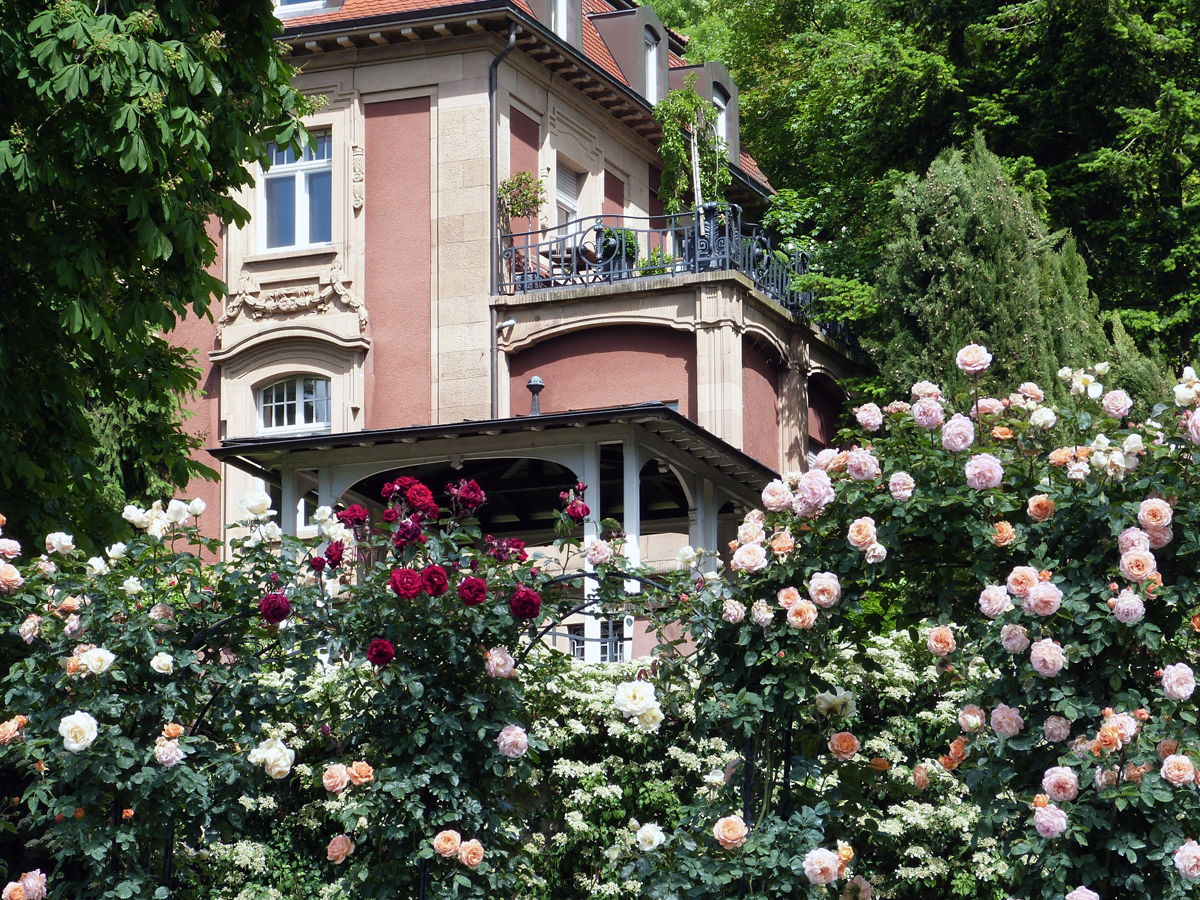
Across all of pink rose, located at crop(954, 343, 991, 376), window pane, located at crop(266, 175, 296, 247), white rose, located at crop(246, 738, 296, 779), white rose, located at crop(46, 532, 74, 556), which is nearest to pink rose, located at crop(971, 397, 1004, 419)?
pink rose, located at crop(954, 343, 991, 376)

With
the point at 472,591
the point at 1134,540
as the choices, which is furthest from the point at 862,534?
the point at 472,591

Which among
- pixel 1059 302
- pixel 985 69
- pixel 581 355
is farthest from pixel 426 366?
pixel 985 69

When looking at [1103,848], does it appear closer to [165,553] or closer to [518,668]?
[518,668]

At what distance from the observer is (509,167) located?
71.1 feet

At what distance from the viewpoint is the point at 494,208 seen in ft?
69.1

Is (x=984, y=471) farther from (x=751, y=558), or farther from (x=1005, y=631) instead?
(x=751, y=558)

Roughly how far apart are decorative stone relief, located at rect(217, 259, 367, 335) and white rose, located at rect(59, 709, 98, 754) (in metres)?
14.0

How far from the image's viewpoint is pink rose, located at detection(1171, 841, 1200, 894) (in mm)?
6340

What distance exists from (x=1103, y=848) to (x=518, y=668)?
2912 mm

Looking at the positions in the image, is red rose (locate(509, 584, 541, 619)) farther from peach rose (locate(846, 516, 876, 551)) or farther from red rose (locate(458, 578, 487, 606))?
peach rose (locate(846, 516, 876, 551))

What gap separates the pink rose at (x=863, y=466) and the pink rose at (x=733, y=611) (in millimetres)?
786

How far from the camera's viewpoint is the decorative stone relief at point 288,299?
70.2 ft

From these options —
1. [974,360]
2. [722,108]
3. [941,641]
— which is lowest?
[941,641]

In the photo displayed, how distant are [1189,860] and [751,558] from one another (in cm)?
222
